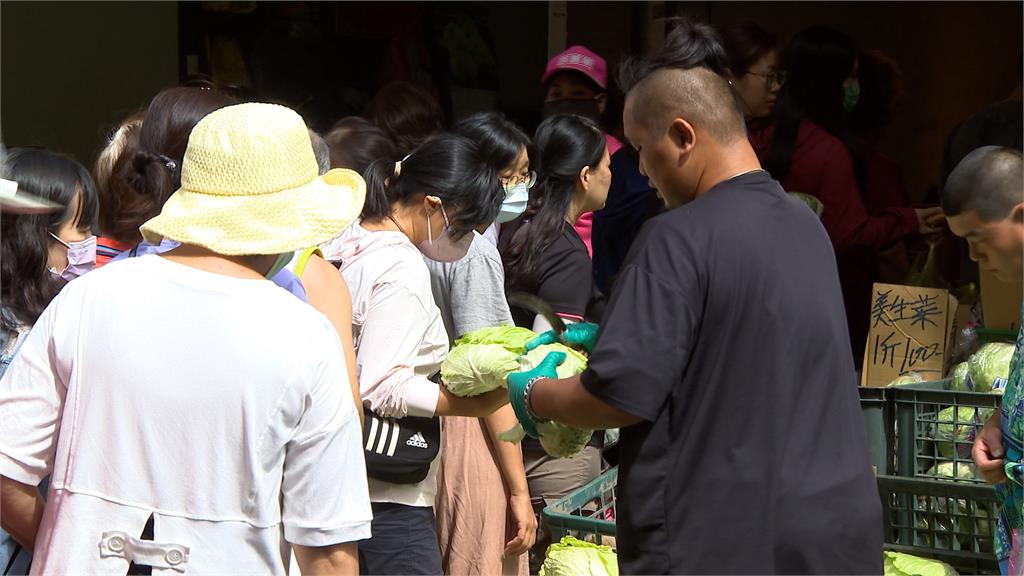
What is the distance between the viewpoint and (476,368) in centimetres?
279

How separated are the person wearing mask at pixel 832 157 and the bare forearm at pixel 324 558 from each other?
11.0 ft

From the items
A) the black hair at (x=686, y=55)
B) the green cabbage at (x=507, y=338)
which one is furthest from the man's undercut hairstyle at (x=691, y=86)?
the green cabbage at (x=507, y=338)

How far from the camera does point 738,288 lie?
2.18 meters

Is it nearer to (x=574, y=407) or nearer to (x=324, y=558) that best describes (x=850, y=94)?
(x=574, y=407)

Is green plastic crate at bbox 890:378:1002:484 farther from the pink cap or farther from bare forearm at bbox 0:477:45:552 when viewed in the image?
the pink cap

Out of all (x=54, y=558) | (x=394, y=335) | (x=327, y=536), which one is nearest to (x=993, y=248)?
(x=394, y=335)

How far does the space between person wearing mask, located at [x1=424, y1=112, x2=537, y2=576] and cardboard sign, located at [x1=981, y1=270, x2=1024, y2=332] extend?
1.64m

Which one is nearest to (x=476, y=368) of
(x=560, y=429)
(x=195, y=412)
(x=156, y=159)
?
(x=560, y=429)

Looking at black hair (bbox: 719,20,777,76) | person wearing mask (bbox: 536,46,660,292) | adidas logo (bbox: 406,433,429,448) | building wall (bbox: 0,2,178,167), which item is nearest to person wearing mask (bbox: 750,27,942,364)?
black hair (bbox: 719,20,777,76)

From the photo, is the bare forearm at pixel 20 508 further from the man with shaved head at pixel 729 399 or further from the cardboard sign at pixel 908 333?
the cardboard sign at pixel 908 333

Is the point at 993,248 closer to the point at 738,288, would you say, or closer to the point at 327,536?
the point at 738,288

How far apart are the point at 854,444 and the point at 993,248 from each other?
105 cm

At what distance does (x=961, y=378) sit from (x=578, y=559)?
4.93 ft

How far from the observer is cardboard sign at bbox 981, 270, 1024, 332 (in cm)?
398
